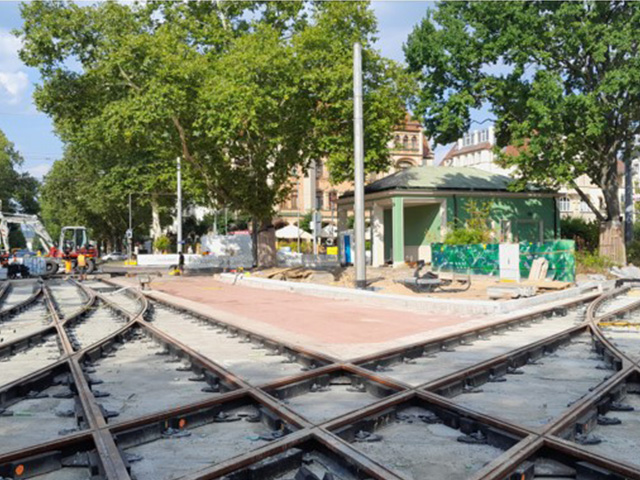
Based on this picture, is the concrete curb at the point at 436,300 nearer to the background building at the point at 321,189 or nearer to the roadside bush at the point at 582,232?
the roadside bush at the point at 582,232

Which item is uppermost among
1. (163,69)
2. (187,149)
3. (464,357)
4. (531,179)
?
(163,69)

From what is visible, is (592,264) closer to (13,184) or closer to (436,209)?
(436,209)

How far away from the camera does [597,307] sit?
13.2 metres

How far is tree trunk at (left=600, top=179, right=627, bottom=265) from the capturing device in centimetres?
2681

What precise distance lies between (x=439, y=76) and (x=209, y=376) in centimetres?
2408

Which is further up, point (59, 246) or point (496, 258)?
point (59, 246)

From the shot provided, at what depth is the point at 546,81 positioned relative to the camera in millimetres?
23906

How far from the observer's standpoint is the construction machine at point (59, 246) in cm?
3219

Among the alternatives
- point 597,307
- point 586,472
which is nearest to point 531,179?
point 597,307

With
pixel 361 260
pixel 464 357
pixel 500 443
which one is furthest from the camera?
pixel 361 260

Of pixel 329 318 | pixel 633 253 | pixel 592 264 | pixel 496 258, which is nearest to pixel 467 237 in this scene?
pixel 496 258

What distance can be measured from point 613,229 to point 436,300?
1715 centimetres

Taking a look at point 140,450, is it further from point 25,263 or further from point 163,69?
point 25,263

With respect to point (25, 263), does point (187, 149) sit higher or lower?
higher
